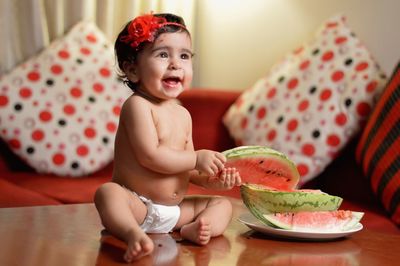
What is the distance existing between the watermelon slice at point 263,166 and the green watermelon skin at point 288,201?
40mm

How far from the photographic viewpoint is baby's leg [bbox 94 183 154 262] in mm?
1010

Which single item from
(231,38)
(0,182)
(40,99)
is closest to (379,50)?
(231,38)

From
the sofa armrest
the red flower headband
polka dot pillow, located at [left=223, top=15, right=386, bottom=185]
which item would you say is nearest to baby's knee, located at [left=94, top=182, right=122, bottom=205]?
the red flower headband

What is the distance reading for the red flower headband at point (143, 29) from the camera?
1.17 meters

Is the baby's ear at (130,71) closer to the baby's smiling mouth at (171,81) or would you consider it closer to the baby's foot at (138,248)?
the baby's smiling mouth at (171,81)

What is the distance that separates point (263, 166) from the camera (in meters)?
1.28

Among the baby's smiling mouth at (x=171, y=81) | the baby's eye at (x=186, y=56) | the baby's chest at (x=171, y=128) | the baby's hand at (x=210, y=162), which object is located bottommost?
the baby's hand at (x=210, y=162)

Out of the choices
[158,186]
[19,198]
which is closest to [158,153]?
[158,186]

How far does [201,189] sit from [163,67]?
3.72 ft

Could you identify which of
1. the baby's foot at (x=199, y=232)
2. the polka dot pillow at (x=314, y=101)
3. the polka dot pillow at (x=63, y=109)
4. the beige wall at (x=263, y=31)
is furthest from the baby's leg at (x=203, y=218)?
the beige wall at (x=263, y=31)

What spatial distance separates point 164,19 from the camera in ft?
3.98

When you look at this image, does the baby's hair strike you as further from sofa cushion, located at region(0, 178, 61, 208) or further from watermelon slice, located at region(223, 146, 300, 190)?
sofa cushion, located at region(0, 178, 61, 208)

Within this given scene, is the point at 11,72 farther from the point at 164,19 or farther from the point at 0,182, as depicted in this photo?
the point at 164,19

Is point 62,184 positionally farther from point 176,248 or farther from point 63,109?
point 176,248
